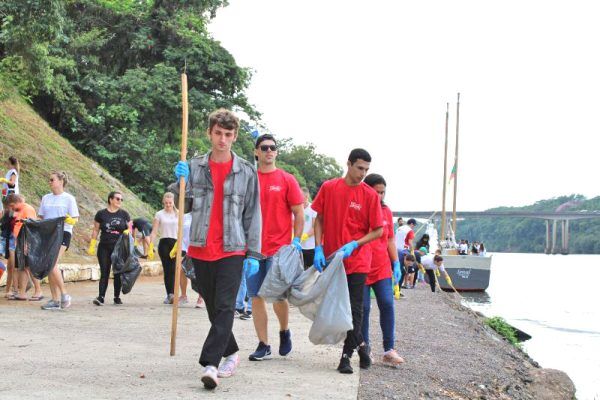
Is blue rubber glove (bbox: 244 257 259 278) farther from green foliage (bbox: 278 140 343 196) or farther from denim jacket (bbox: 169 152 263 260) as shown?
green foliage (bbox: 278 140 343 196)

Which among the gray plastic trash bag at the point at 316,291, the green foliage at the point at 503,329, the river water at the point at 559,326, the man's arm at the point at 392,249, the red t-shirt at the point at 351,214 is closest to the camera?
the gray plastic trash bag at the point at 316,291

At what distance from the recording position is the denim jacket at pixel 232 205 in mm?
5691

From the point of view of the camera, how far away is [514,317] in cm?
2575

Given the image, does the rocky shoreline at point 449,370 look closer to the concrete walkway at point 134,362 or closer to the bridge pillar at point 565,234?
the concrete walkway at point 134,362

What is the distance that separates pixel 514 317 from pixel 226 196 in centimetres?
2163

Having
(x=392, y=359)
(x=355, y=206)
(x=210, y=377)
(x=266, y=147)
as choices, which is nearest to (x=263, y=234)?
Answer: (x=266, y=147)

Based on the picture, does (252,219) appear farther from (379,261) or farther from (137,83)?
(137,83)

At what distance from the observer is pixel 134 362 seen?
21.4 ft

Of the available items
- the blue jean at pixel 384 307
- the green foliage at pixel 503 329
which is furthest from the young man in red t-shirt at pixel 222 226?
the green foliage at pixel 503 329

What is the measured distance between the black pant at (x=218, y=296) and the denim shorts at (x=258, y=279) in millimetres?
909

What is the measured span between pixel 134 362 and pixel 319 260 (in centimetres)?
170

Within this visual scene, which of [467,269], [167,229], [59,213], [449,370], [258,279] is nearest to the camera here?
[258,279]

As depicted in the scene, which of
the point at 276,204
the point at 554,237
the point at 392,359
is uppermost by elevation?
the point at 554,237

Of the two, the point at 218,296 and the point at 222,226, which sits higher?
the point at 222,226
